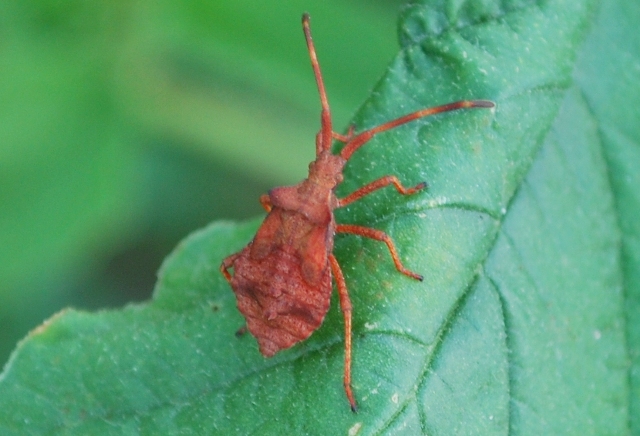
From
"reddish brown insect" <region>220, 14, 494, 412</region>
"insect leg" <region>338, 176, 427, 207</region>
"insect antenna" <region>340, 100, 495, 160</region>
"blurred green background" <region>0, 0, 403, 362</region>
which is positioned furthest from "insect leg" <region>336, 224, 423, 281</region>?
"blurred green background" <region>0, 0, 403, 362</region>

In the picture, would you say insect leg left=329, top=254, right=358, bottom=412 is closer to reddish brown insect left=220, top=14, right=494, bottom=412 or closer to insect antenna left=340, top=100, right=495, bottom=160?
reddish brown insect left=220, top=14, right=494, bottom=412

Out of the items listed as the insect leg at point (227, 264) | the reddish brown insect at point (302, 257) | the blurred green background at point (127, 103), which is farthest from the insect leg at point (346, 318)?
the blurred green background at point (127, 103)

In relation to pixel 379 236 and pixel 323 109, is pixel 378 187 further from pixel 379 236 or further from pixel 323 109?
pixel 323 109

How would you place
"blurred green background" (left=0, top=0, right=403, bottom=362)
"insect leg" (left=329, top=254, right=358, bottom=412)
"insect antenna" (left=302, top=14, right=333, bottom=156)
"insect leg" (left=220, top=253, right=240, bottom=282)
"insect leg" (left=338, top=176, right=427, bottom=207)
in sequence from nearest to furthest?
"insect leg" (left=329, top=254, right=358, bottom=412)
"insect leg" (left=338, top=176, right=427, bottom=207)
"insect leg" (left=220, top=253, right=240, bottom=282)
"insect antenna" (left=302, top=14, right=333, bottom=156)
"blurred green background" (left=0, top=0, right=403, bottom=362)

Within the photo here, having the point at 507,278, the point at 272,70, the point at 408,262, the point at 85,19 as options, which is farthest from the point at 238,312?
the point at 85,19

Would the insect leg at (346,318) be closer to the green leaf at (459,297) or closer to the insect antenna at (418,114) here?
the green leaf at (459,297)

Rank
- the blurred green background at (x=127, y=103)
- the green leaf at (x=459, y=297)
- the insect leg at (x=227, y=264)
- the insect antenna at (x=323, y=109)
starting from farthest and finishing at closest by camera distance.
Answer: the blurred green background at (x=127, y=103) → the insect antenna at (x=323, y=109) → the insect leg at (x=227, y=264) → the green leaf at (x=459, y=297)

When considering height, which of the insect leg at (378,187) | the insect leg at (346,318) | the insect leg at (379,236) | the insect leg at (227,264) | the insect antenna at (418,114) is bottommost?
the insect leg at (227,264)
